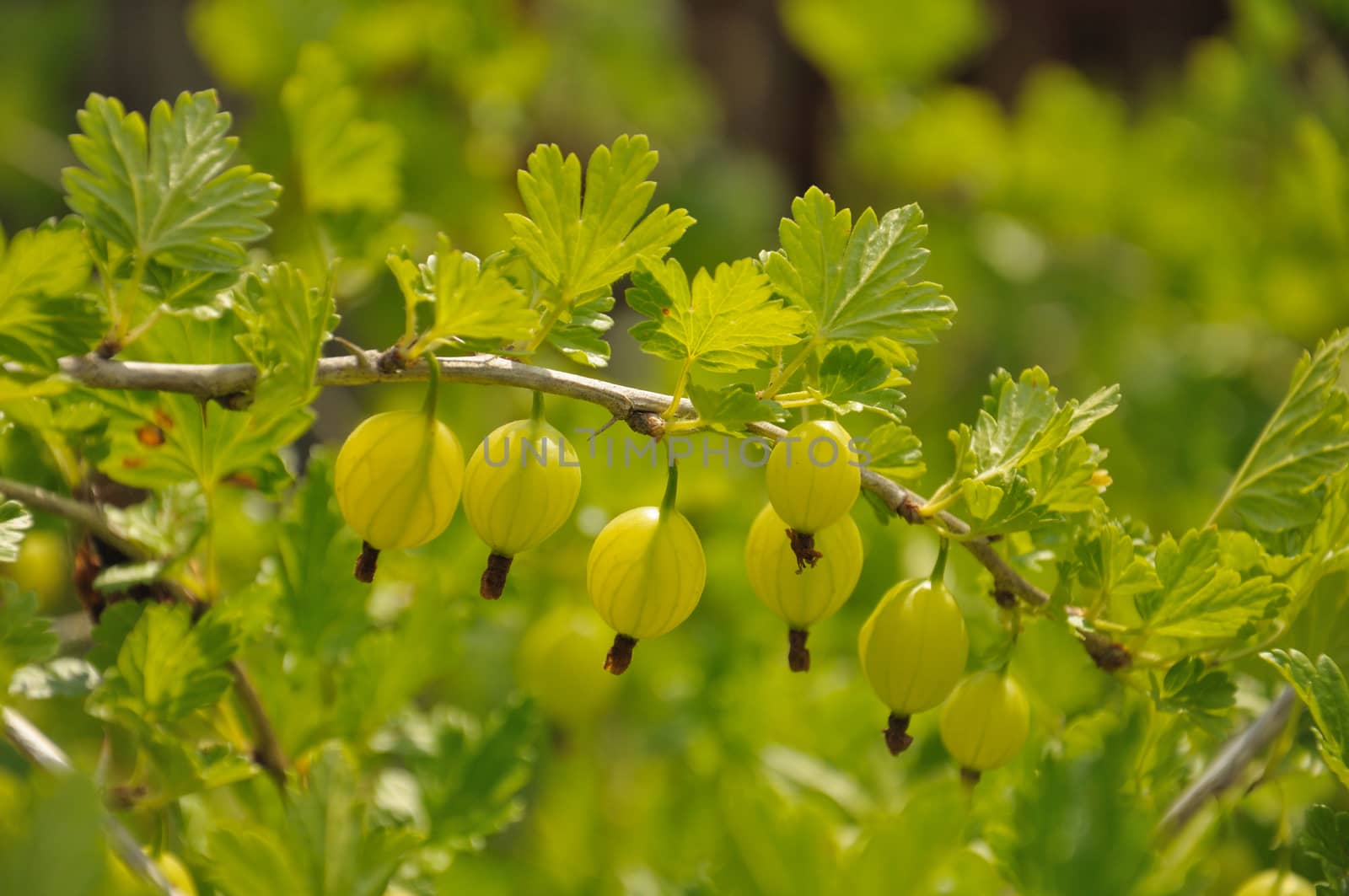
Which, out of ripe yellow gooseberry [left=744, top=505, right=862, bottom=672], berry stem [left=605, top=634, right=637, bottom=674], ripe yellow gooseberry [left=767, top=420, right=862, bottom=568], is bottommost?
berry stem [left=605, top=634, right=637, bottom=674]

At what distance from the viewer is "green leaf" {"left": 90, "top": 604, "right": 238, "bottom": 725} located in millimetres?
559

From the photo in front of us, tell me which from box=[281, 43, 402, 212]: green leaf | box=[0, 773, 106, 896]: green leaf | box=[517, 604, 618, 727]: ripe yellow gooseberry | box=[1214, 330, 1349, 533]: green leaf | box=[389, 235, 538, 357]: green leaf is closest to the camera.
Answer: box=[0, 773, 106, 896]: green leaf

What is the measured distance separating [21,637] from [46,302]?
6.9 inches

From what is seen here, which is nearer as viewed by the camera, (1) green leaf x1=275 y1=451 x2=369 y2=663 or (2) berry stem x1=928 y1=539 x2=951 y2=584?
(2) berry stem x1=928 y1=539 x2=951 y2=584

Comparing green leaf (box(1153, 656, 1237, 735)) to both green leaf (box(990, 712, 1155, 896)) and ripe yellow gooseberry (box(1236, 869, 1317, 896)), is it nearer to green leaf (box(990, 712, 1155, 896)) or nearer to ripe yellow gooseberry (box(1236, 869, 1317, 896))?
green leaf (box(990, 712, 1155, 896))

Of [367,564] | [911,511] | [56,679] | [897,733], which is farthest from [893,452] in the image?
[56,679]

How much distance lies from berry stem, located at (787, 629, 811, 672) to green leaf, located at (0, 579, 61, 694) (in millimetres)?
366

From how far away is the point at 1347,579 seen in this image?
0.60 metres

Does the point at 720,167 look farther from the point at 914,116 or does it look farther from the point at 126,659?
the point at 126,659

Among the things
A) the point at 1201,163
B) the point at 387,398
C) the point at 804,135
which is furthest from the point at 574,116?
the point at 1201,163

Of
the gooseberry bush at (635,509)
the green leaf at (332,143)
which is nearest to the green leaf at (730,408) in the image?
the gooseberry bush at (635,509)

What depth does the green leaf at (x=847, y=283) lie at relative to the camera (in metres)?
0.50

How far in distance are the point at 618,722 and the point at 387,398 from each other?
54cm

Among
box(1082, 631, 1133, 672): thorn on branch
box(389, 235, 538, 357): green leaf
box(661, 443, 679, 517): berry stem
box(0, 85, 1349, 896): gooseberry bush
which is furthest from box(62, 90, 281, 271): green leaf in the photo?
box(1082, 631, 1133, 672): thorn on branch
